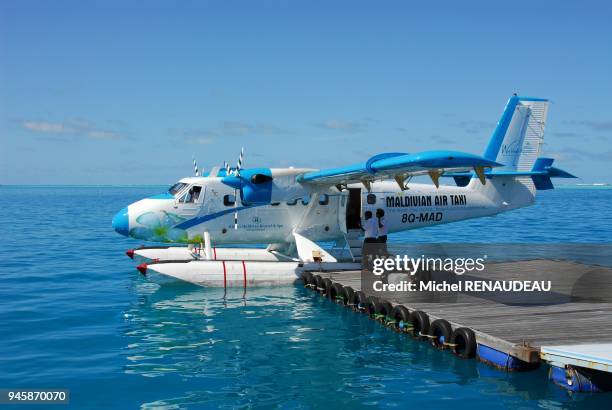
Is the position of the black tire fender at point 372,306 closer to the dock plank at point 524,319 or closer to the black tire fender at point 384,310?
the black tire fender at point 384,310

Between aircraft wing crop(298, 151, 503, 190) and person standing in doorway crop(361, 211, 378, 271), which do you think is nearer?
aircraft wing crop(298, 151, 503, 190)

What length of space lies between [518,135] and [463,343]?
1265 centimetres

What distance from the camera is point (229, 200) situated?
63.0ft

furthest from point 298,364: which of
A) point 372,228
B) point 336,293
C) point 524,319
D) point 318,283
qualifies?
point 372,228

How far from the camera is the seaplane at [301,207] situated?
59.2 ft

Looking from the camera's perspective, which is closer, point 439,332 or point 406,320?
point 439,332

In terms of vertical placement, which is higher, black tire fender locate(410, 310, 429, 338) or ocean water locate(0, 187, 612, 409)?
black tire fender locate(410, 310, 429, 338)

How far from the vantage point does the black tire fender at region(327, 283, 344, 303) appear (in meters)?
16.2

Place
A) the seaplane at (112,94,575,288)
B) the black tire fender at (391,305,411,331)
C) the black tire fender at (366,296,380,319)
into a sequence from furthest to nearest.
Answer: the seaplane at (112,94,575,288) → the black tire fender at (366,296,380,319) → the black tire fender at (391,305,411,331)

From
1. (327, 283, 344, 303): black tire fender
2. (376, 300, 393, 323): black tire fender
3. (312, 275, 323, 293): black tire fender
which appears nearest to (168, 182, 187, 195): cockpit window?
(312, 275, 323, 293): black tire fender

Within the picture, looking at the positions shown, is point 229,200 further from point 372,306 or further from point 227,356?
point 227,356

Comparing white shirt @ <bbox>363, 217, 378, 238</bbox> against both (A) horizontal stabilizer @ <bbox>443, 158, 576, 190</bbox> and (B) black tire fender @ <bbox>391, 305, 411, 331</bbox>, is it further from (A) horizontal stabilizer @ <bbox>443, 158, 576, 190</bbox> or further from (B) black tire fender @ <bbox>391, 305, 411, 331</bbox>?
(A) horizontal stabilizer @ <bbox>443, 158, 576, 190</bbox>

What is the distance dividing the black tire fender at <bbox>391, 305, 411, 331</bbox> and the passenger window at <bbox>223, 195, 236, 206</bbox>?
762 cm

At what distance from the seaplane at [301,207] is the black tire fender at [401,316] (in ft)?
12.3
